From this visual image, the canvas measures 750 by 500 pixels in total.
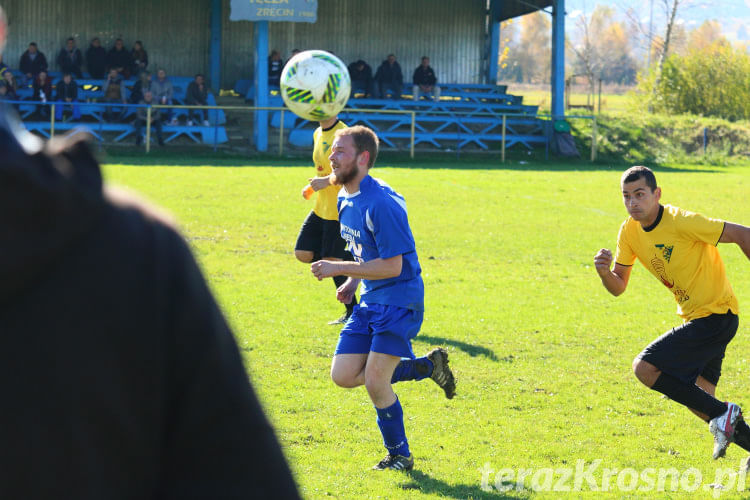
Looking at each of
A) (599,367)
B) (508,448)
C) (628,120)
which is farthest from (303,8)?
(508,448)

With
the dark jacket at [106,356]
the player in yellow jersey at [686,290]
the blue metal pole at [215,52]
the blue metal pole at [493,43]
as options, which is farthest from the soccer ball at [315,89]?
the blue metal pole at [493,43]

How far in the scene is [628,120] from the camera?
33125mm

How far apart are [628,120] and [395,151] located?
10.1 metres

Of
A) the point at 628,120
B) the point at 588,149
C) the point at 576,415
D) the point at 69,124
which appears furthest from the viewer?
the point at 628,120

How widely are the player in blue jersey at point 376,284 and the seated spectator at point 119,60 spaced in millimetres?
23682

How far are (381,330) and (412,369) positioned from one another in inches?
26.4

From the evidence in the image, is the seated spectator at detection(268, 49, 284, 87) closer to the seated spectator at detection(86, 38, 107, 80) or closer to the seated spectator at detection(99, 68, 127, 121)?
the seated spectator at detection(99, 68, 127, 121)

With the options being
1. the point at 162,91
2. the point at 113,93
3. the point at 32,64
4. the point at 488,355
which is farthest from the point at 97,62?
the point at 488,355

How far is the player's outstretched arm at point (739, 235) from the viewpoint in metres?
5.50

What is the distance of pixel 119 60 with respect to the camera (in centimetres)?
2792

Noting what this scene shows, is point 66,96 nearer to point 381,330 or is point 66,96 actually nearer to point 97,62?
point 97,62

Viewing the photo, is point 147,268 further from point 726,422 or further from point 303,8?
point 303,8

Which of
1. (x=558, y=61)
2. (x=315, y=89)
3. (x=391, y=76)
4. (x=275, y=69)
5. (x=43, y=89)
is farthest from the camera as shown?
(x=558, y=61)

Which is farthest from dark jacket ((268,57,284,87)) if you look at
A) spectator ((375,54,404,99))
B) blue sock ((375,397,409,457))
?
blue sock ((375,397,409,457))
